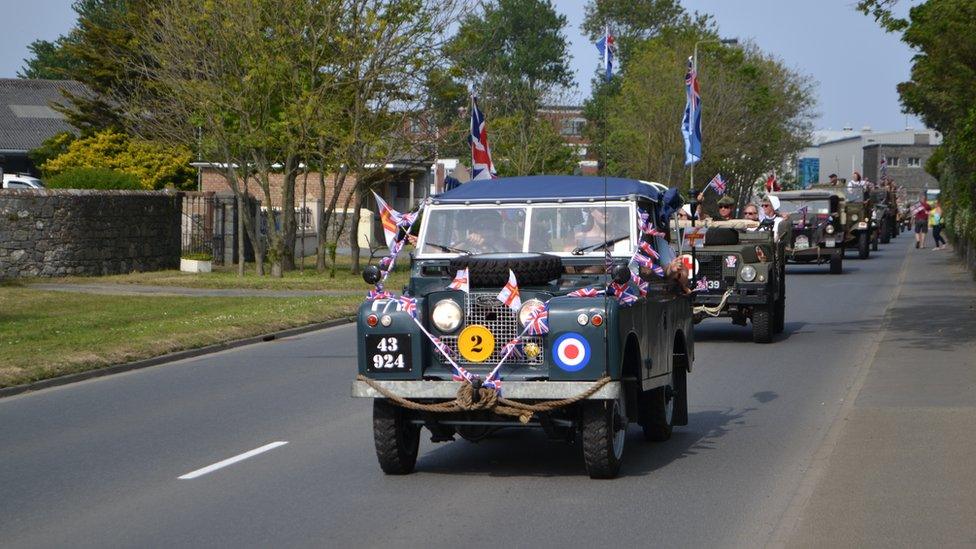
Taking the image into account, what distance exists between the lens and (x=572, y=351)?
904 cm

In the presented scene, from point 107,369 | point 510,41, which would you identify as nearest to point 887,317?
point 107,369

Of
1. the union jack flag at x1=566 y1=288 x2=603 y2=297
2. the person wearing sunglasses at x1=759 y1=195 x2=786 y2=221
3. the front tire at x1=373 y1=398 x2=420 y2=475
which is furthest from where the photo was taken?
the person wearing sunglasses at x1=759 y1=195 x2=786 y2=221

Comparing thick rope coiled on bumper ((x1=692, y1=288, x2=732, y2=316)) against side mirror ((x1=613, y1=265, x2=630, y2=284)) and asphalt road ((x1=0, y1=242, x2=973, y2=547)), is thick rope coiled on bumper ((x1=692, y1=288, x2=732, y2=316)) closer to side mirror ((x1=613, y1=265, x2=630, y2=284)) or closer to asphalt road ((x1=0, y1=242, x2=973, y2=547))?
asphalt road ((x1=0, y1=242, x2=973, y2=547))

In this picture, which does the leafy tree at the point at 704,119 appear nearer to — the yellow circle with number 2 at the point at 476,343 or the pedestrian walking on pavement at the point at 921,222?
the pedestrian walking on pavement at the point at 921,222

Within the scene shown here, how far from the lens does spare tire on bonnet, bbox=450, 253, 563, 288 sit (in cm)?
942

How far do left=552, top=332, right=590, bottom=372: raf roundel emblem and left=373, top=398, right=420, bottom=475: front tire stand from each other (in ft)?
4.19

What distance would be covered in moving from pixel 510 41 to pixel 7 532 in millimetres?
98979

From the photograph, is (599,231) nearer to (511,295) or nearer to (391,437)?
(511,295)

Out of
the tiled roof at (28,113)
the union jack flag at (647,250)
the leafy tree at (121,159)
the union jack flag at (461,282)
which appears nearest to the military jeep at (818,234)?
the leafy tree at (121,159)

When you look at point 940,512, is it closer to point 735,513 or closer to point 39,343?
point 735,513

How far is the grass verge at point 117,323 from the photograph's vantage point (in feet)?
55.0

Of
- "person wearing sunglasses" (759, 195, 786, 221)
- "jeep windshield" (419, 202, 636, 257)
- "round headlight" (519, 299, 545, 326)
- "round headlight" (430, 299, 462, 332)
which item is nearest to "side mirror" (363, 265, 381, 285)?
"jeep windshield" (419, 202, 636, 257)

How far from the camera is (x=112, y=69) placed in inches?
2137

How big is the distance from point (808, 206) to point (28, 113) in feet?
168
